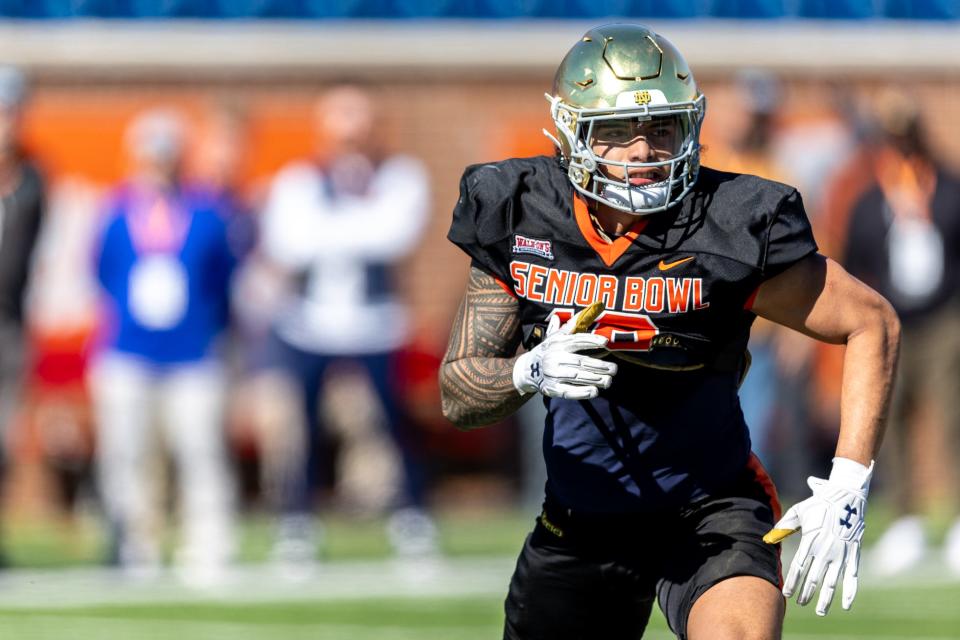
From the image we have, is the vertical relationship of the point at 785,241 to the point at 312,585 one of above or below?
above

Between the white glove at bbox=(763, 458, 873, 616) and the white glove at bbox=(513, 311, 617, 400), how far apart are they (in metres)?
0.48

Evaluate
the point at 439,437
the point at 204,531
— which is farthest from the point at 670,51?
the point at 439,437

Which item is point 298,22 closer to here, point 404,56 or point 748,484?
point 404,56

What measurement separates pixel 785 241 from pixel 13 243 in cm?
534

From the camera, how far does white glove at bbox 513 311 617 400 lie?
339cm

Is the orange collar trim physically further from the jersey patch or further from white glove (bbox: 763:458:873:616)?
white glove (bbox: 763:458:873:616)

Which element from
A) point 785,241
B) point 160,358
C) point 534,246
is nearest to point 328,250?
point 160,358

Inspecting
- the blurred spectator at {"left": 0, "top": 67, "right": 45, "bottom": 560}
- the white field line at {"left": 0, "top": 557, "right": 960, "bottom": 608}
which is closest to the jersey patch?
the white field line at {"left": 0, "top": 557, "right": 960, "bottom": 608}

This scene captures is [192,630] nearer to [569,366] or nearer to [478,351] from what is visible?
[478,351]

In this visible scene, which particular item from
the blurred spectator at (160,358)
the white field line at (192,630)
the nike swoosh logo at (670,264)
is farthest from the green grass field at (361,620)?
the nike swoosh logo at (670,264)

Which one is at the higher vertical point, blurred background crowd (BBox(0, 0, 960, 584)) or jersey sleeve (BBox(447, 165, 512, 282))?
jersey sleeve (BBox(447, 165, 512, 282))

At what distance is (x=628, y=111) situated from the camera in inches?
142

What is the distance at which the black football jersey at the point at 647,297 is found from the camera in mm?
3629

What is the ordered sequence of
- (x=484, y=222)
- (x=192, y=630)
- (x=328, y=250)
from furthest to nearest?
(x=328, y=250) < (x=192, y=630) < (x=484, y=222)
